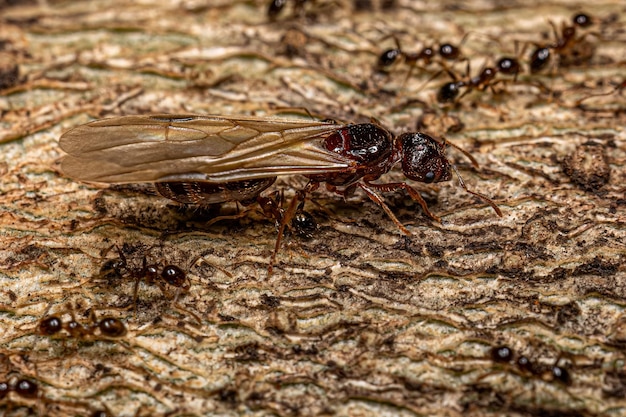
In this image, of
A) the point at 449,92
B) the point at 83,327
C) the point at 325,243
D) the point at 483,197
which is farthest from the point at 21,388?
the point at 449,92

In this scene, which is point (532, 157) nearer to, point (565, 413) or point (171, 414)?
point (565, 413)

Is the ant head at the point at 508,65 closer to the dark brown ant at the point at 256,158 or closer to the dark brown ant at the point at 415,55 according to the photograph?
the dark brown ant at the point at 415,55

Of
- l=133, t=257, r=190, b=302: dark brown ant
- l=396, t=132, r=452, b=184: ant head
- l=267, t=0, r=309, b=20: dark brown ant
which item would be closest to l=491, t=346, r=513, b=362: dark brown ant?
l=396, t=132, r=452, b=184: ant head

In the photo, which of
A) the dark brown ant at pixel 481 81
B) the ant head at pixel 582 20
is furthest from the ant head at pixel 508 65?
the ant head at pixel 582 20

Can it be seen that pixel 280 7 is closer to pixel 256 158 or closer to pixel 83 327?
pixel 256 158

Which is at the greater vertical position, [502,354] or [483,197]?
[483,197]

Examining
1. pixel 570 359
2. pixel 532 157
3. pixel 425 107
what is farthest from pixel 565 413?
pixel 425 107
